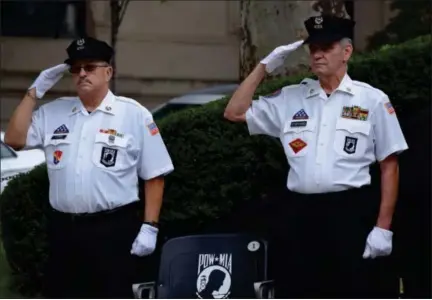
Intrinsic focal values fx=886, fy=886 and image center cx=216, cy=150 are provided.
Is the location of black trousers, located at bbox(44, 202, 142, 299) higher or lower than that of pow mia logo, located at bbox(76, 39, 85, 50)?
lower

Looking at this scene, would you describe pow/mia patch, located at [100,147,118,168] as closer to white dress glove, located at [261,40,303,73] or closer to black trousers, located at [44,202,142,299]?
black trousers, located at [44,202,142,299]

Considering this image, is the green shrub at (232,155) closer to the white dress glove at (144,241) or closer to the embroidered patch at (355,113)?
the white dress glove at (144,241)

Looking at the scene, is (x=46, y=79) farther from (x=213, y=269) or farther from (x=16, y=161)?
(x=16, y=161)

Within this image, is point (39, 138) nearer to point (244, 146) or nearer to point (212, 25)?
point (244, 146)

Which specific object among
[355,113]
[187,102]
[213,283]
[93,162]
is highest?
[187,102]

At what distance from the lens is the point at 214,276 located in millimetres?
4793

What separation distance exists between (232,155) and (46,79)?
141 centimetres

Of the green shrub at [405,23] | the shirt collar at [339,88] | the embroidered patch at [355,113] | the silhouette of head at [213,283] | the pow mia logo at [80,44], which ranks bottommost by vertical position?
the silhouette of head at [213,283]

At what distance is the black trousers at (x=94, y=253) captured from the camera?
466cm

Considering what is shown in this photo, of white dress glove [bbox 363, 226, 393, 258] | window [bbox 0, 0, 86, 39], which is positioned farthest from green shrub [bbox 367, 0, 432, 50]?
white dress glove [bbox 363, 226, 393, 258]

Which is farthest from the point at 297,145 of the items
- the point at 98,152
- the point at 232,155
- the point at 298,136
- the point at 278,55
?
the point at 232,155

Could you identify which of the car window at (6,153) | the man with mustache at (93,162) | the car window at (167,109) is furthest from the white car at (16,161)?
the man with mustache at (93,162)

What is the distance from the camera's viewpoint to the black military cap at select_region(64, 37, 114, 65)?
4570 millimetres

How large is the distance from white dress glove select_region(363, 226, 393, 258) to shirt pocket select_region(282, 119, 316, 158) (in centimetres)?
53
